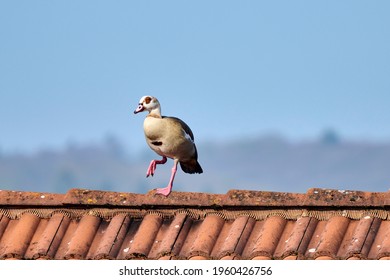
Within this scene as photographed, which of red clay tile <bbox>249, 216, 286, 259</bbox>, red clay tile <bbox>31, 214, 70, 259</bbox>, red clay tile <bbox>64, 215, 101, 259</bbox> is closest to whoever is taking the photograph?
red clay tile <bbox>249, 216, 286, 259</bbox>

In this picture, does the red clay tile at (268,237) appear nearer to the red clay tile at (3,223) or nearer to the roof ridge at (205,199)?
the roof ridge at (205,199)

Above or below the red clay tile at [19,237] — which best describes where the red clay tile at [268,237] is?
above

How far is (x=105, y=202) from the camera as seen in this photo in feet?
42.1

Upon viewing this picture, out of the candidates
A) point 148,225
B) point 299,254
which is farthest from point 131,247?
point 299,254

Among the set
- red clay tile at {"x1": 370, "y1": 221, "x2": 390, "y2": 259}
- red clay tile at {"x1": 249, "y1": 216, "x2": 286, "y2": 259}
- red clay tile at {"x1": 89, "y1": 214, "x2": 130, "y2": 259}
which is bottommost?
red clay tile at {"x1": 89, "y1": 214, "x2": 130, "y2": 259}

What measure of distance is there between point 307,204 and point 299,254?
627mm

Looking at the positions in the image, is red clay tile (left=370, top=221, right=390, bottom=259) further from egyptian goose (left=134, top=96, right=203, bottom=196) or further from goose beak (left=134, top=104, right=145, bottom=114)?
goose beak (left=134, top=104, right=145, bottom=114)

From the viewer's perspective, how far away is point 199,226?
1250 centimetres

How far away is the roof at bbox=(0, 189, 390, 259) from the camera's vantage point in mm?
11930

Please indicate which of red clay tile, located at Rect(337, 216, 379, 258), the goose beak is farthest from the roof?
the goose beak

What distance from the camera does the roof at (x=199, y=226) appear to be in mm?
11930

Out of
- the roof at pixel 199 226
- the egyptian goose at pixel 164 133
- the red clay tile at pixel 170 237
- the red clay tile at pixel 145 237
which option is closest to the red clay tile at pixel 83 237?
the roof at pixel 199 226

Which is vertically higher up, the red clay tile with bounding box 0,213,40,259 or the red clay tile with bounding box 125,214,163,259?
the red clay tile with bounding box 125,214,163,259
